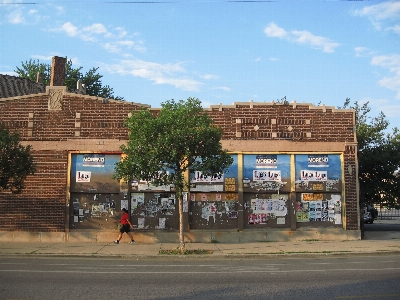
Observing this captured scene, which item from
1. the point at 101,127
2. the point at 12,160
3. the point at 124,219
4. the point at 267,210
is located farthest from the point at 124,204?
the point at 267,210

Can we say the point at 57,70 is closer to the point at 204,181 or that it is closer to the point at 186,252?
the point at 204,181

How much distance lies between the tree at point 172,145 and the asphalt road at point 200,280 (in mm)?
3875

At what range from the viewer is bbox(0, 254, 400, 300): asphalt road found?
850 cm

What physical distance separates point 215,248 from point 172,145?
466 centimetres

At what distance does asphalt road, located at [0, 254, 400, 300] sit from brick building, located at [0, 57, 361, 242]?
19.9ft

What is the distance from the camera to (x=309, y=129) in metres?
21.4

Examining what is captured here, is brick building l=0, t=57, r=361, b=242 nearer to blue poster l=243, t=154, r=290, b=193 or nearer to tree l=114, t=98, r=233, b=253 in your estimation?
blue poster l=243, t=154, r=290, b=193

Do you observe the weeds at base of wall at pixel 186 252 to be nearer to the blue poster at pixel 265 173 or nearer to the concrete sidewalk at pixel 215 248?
the concrete sidewalk at pixel 215 248

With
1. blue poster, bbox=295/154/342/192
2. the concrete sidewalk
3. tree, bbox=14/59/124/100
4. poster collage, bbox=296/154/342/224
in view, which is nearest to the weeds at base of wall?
the concrete sidewalk

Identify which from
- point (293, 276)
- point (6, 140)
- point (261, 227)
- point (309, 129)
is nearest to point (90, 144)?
point (6, 140)

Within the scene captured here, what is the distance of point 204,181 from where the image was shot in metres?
20.8

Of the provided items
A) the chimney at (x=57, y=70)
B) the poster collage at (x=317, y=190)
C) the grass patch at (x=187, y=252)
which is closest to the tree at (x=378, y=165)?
the poster collage at (x=317, y=190)

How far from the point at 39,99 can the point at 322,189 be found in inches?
535

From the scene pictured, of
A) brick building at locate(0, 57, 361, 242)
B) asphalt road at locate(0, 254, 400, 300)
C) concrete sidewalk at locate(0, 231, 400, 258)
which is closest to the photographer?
asphalt road at locate(0, 254, 400, 300)
